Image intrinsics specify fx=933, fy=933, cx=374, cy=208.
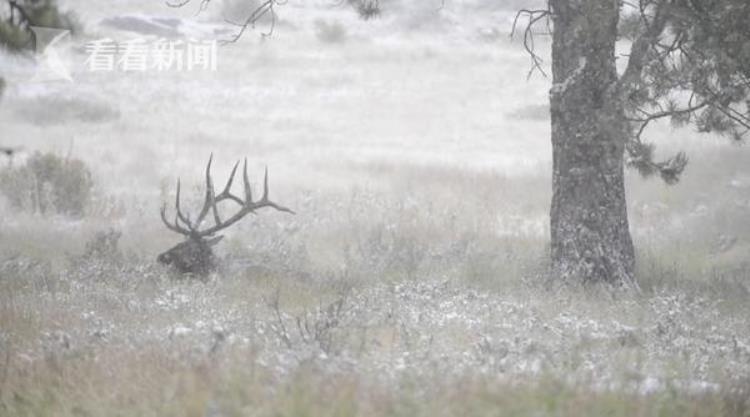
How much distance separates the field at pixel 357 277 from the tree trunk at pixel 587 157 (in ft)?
1.65

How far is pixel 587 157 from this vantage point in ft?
29.7

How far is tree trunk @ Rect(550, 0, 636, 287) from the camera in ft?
29.5

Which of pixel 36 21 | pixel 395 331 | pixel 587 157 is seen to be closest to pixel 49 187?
pixel 36 21

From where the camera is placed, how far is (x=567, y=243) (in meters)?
9.23

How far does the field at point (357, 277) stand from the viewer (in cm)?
498

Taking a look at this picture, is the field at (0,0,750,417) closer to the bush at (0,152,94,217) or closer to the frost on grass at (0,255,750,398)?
the frost on grass at (0,255,750,398)

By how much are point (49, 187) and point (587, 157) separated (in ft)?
33.2

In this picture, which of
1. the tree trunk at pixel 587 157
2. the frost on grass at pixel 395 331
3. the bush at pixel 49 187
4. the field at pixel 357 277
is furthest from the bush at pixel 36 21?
the bush at pixel 49 187

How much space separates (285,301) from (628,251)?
11.4ft

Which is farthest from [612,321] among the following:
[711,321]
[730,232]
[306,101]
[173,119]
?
[306,101]

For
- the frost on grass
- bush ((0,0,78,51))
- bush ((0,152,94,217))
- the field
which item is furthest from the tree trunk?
bush ((0,152,94,217))

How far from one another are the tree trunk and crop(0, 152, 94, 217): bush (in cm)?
912

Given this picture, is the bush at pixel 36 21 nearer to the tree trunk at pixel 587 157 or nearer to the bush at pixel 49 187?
the tree trunk at pixel 587 157

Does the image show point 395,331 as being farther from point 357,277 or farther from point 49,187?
point 49,187
